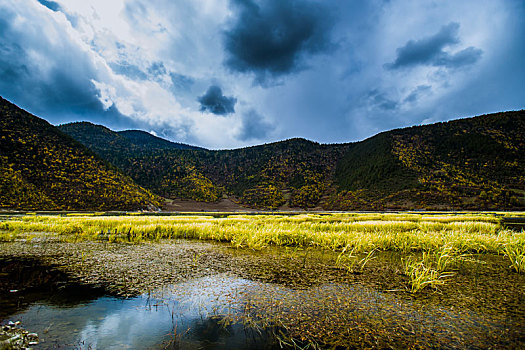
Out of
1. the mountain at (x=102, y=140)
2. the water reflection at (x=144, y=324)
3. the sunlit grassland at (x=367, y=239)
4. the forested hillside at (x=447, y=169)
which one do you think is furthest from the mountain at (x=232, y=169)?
the water reflection at (x=144, y=324)

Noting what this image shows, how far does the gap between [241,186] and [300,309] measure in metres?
127

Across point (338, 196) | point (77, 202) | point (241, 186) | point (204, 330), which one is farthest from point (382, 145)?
point (204, 330)

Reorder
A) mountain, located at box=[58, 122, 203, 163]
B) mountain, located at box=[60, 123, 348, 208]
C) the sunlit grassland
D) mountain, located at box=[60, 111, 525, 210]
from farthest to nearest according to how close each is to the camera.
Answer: mountain, located at box=[58, 122, 203, 163]
mountain, located at box=[60, 123, 348, 208]
mountain, located at box=[60, 111, 525, 210]
the sunlit grassland

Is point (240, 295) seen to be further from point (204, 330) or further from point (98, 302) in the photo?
point (98, 302)

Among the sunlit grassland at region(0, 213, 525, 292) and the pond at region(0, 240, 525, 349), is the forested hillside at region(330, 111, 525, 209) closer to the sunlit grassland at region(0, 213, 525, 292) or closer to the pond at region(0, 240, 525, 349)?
the sunlit grassland at region(0, 213, 525, 292)

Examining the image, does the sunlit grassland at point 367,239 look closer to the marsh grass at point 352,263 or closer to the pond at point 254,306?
the marsh grass at point 352,263

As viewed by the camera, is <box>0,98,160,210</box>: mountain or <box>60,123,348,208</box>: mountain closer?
<box>0,98,160,210</box>: mountain

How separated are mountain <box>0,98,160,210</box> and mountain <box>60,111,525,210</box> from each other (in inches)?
1743

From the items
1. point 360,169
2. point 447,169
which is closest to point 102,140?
point 360,169

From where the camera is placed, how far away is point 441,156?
89875 millimetres

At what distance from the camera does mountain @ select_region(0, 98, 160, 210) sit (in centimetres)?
5068

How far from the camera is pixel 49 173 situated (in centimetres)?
5831

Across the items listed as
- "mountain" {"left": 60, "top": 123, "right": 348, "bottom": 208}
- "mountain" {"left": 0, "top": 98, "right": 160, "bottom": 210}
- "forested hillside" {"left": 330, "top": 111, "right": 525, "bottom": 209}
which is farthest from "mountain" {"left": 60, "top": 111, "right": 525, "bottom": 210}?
"mountain" {"left": 0, "top": 98, "right": 160, "bottom": 210}

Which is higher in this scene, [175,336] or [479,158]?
[479,158]
